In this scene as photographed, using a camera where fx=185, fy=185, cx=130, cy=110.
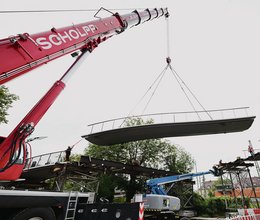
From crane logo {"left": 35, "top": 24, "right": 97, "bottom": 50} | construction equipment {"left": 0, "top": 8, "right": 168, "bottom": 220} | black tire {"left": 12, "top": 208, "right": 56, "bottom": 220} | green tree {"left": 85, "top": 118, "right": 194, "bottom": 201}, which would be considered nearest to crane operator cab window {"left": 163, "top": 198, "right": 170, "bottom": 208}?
construction equipment {"left": 0, "top": 8, "right": 168, "bottom": 220}

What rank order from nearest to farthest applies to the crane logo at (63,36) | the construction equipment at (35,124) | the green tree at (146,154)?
the construction equipment at (35,124) < the crane logo at (63,36) < the green tree at (146,154)

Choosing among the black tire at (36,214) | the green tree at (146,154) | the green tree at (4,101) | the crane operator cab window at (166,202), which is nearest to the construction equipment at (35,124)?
the black tire at (36,214)

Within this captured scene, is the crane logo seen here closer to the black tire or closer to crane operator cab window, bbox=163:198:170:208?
the black tire

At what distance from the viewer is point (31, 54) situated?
453 centimetres

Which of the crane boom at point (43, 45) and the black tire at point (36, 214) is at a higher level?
the crane boom at point (43, 45)

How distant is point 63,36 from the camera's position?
5375 millimetres

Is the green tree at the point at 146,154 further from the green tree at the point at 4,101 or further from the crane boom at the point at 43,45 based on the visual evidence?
the crane boom at the point at 43,45

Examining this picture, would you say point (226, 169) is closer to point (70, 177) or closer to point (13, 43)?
point (70, 177)

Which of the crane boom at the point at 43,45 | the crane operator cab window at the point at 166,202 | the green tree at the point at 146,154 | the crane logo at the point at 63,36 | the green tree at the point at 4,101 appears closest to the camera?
the crane boom at the point at 43,45

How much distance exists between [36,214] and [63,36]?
512 centimetres

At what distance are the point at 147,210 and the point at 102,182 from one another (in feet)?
45.6

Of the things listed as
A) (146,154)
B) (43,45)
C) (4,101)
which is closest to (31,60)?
(43,45)

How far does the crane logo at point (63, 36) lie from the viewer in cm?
485

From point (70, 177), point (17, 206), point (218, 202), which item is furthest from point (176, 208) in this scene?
point (218, 202)
